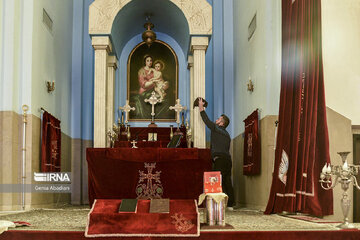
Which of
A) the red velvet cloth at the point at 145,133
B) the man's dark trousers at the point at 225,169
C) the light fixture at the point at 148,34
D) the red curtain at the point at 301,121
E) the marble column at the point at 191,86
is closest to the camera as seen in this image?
the red curtain at the point at 301,121

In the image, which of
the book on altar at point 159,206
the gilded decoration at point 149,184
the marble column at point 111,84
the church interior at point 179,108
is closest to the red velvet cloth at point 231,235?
the church interior at point 179,108

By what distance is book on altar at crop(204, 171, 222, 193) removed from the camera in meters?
5.09

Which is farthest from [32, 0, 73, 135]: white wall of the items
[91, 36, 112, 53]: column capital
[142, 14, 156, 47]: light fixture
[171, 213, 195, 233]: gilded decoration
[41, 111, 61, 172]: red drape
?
[171, 213, 195, 233]: gilded decoration

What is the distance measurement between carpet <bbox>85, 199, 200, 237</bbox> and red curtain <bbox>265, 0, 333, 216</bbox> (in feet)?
6.36

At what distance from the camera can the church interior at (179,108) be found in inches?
238

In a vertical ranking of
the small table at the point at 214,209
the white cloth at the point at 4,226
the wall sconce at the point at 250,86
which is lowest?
the white cloth at the point at 4,226

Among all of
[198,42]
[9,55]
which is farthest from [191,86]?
[9,55]

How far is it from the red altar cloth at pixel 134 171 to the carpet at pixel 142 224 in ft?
8.76

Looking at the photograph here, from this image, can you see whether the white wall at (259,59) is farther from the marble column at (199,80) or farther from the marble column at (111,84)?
the marble column at (111,84)

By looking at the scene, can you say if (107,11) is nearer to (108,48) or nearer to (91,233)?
(108,48)

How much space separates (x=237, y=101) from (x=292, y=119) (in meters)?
4.30

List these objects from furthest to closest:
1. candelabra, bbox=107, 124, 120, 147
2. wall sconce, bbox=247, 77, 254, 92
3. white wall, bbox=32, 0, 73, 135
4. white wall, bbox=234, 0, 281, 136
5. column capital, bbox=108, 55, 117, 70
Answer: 1. column capital, bbox=108, 55, 117, 70
2. candelabra, bbox=107, 124, 120, 147
3. wall sconce, bbox=247, 77, 254, 92
4. white wall, bbox=32, 0, 73, 135
5. white wall, bbox=234, 0, 281, 136

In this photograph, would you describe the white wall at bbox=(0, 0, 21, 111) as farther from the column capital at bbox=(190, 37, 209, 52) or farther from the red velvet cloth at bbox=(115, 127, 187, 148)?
the column capital at bbox=(190, 37, 209, 52)

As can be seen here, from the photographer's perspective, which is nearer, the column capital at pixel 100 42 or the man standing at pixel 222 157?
the man standing at pixel 222 157
